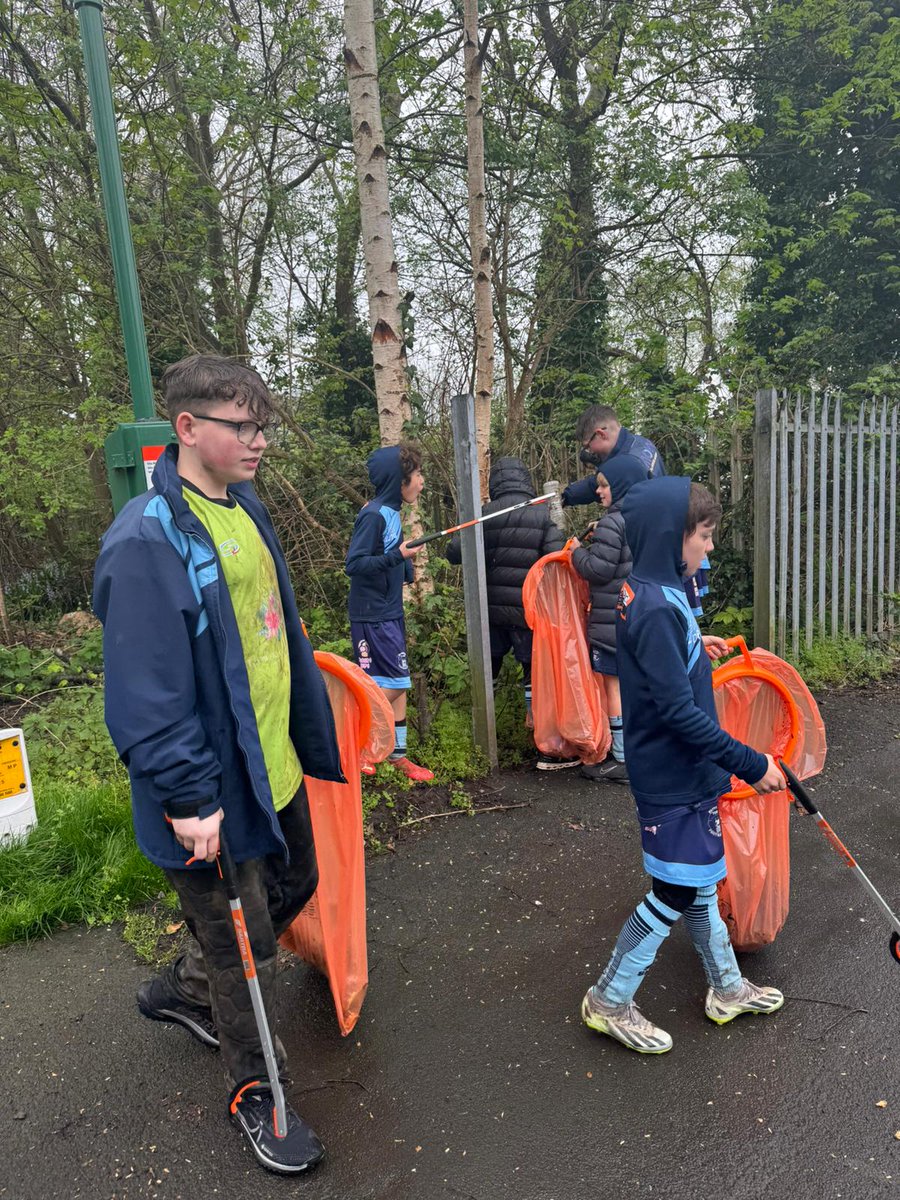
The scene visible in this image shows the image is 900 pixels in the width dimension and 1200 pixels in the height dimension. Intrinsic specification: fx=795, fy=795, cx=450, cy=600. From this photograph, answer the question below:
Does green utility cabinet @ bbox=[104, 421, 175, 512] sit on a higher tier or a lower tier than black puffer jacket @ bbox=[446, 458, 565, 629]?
higher

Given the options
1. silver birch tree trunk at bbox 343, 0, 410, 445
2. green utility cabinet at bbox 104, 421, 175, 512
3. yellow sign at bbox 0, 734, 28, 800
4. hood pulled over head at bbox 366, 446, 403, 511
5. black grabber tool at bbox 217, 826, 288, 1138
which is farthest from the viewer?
silver birch tree trunk at bbox 343, 0, 410, 445

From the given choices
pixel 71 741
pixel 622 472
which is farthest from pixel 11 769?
pixel 622 472

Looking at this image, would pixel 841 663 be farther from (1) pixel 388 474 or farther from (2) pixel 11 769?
(2) pixel 11 769

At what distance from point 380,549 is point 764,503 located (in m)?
3.10

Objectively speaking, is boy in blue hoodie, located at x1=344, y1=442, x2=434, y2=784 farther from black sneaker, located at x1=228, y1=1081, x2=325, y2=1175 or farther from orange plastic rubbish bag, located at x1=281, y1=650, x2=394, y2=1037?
black sneaker, located at x1=228, y1=1081, x2=325, y2=1175

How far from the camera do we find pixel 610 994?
2.46 m

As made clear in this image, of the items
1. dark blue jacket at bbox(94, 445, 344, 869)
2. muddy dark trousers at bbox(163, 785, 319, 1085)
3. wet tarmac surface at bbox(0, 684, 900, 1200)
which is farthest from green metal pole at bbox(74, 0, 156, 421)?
wet tarmac surface at bbox(0, 684, 900, 1200)

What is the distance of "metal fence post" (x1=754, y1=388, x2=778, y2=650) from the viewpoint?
5.77 meters

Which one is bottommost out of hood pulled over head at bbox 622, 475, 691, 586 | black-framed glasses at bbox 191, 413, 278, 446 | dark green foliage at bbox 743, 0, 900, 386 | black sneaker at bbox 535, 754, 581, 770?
black sneaker at bbox 535, 754, 581, 770

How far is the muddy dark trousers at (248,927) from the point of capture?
204 cm

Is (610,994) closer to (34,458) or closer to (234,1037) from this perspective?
(234,1037)

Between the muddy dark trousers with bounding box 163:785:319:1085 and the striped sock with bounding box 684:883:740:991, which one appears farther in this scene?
the striped sock with bounding box 684:883:740:991

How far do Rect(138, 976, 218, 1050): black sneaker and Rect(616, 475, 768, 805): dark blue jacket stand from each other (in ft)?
5.08

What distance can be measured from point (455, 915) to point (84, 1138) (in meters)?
1.50
